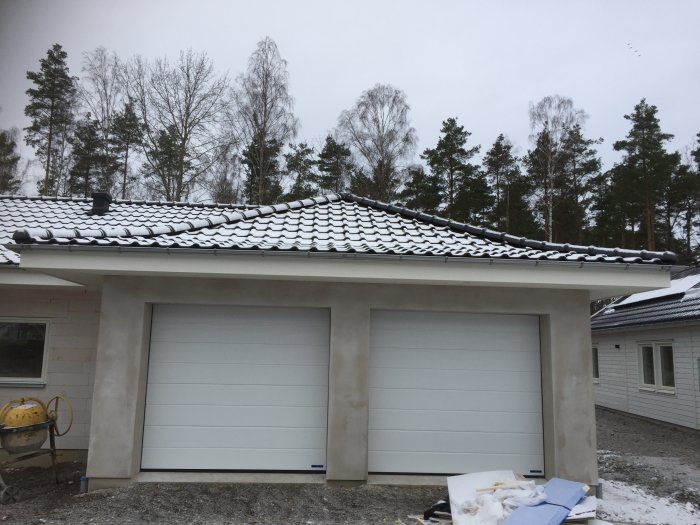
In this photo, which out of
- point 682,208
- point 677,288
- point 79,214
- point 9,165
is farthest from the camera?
point 682,208

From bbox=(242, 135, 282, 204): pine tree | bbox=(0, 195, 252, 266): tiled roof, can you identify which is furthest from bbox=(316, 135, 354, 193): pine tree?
bbox=(0, 195, 252, 266): tiled roof

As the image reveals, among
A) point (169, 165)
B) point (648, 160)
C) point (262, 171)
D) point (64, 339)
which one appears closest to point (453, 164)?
point (648, 160)

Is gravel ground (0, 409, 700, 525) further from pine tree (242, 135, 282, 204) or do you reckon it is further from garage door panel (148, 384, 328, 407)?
pine tree (242, 135, 282, 204)

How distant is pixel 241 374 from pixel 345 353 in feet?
4.60

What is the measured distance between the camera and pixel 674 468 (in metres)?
8.32

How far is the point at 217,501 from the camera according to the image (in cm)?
548

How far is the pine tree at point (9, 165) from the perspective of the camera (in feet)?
62.2

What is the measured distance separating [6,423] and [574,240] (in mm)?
25010

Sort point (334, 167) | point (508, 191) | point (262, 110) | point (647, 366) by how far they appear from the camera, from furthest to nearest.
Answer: point (508, 191)
point (334, 167)
point (262, 110)
point (647, 366)

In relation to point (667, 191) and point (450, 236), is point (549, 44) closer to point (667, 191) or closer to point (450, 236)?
point (450, 236)

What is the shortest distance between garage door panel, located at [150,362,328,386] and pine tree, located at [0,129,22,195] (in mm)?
16743

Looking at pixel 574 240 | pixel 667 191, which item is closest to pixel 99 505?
pixel 574 240

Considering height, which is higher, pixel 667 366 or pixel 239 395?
pixel 667 366

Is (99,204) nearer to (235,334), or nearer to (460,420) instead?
(235,334)
